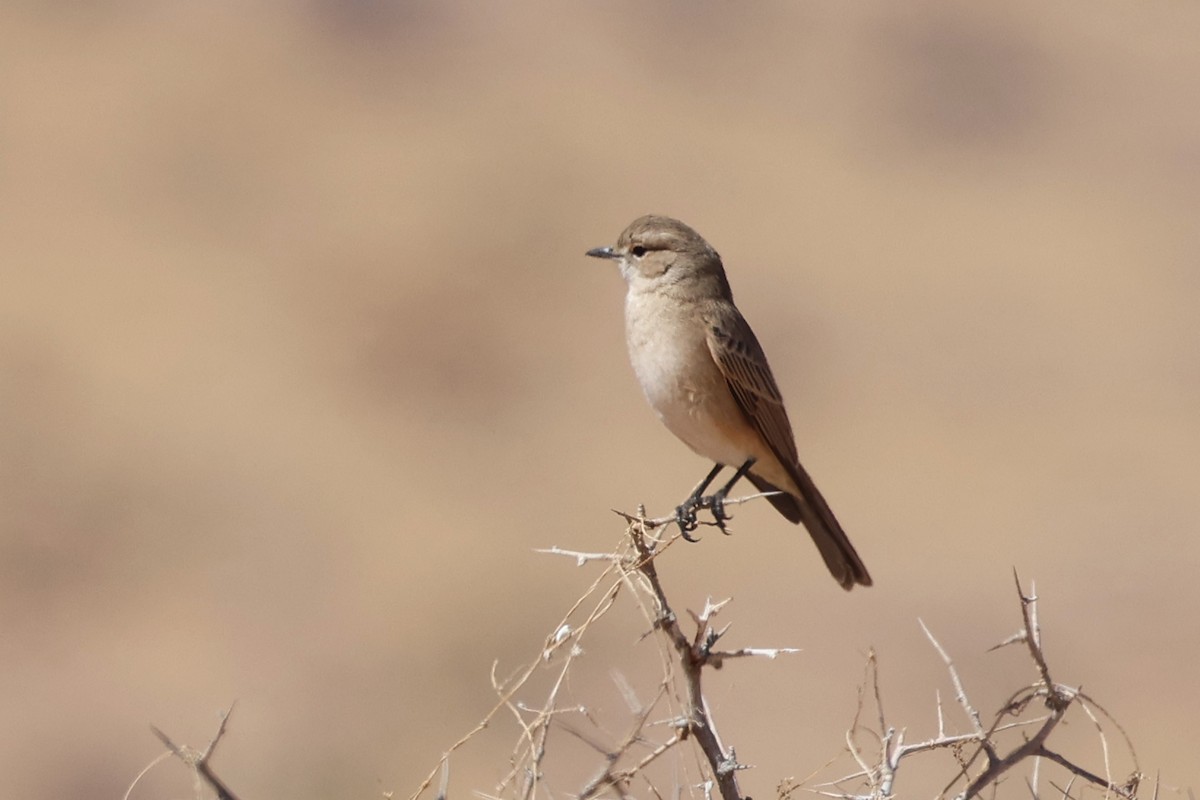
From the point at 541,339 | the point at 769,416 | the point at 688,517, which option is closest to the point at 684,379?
the point at 769,416

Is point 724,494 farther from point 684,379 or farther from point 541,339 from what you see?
point 541,339

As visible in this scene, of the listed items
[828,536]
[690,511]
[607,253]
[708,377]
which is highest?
[607,253]

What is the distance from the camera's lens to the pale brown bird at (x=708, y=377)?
22.2 ft

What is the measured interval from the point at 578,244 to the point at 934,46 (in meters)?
9.86

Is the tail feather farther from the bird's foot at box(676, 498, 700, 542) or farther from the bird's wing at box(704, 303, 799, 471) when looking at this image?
the bird's foot at box(676, 498, 700, 542)

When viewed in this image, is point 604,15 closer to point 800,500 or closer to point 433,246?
point 433,246

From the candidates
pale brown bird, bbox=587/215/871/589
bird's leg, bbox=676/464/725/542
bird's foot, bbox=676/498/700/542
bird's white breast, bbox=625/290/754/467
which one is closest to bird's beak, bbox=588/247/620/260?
pale brown bird, bbox=587/215/871/589

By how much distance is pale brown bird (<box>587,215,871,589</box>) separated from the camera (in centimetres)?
678

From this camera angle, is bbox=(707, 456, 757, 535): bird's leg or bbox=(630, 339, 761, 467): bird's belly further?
bbox=(630, 339, 761, 467): bird's belly

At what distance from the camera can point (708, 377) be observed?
22.2ft

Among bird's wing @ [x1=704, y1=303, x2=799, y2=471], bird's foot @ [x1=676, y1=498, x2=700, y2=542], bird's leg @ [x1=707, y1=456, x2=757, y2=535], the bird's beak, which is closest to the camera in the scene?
bird's foot @ [x1=676, y1=498, x2=700, y2=542]

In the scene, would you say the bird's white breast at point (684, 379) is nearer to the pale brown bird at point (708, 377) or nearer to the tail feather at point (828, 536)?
the pale brown bird at point (708, 377)

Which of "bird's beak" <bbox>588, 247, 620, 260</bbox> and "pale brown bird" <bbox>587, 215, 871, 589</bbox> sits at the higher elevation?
"bird's beak" <bbox>588, 247, 620, 260</bbox>

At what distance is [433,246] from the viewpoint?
69.0ft
